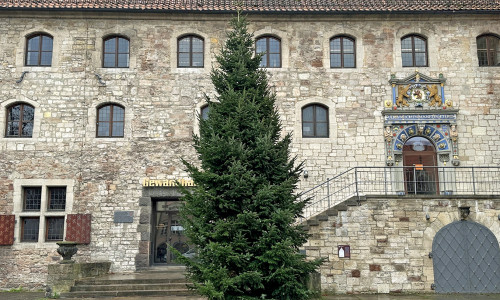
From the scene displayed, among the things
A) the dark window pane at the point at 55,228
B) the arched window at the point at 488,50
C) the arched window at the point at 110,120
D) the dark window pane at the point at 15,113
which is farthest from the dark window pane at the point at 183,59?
the arched window at the point at 488,50

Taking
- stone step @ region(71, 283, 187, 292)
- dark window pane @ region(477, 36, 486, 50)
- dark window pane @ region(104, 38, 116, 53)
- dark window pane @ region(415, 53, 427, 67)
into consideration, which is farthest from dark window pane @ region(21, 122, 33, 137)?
dark window pane @ region(477, 36, 486, 50)

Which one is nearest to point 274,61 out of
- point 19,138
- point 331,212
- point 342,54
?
point 342,54

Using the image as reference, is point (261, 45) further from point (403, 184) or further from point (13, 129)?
point (13, 129)

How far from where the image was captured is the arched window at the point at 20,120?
17156 mm

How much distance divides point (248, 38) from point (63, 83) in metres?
8.83

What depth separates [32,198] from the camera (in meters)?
16.8

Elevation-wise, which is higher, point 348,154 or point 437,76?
point 437,76

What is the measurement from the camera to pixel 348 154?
17031 mm

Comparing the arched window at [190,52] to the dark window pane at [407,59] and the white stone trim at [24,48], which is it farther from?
the dark window pane at [407,59]

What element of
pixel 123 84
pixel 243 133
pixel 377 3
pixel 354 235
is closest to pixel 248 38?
pixel 243 133

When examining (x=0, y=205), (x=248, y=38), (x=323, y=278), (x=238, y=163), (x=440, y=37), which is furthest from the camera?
(x=440, y=37)

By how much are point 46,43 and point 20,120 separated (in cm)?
280

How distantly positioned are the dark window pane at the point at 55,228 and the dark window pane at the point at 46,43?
5.80m

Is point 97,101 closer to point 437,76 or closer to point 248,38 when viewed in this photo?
point 248,38
